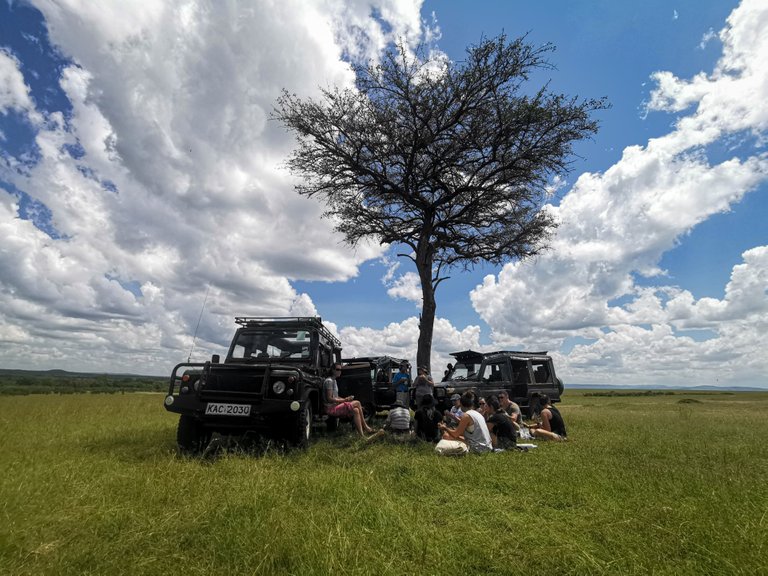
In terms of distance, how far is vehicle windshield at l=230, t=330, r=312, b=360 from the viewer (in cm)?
941

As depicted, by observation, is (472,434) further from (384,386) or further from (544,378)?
(384,386)

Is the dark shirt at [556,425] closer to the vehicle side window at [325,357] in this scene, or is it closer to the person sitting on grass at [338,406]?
the person sitting on grass at [338,406]

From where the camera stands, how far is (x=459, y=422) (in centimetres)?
814

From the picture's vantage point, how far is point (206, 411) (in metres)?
7.13

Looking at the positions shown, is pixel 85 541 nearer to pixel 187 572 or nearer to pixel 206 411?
pixel 187 572

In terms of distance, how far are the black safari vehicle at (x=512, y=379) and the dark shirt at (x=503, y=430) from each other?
3698mm

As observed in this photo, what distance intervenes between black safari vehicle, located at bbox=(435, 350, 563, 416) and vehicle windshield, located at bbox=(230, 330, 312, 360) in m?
4.66

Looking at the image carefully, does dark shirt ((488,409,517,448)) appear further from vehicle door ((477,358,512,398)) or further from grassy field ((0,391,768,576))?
vehicle door ((477,358,512,398))

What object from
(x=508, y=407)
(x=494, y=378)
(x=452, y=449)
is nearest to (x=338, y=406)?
(x=452, y=449)

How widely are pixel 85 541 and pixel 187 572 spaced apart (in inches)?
39.9

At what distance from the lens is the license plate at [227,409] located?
710 cm

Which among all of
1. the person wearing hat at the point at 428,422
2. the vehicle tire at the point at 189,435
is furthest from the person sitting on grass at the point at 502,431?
the vehicle tire at the point at 189,435

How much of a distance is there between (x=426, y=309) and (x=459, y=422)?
8075 mm

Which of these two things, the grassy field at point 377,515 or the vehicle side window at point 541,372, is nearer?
the grassy field at point 377,515
